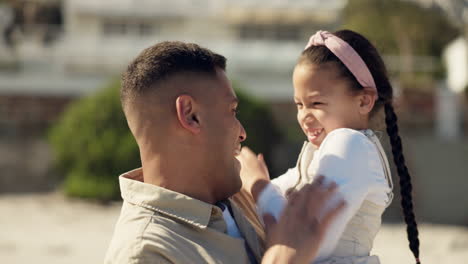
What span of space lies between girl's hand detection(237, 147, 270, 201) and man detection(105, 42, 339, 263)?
127 millimetres

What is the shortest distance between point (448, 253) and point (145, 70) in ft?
21.7

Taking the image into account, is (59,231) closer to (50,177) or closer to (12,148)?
(50,177)

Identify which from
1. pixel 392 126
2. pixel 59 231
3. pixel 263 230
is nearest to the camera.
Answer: pixel 263 230

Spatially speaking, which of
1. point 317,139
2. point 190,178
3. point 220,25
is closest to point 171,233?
point 190,178

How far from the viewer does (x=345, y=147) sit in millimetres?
1933

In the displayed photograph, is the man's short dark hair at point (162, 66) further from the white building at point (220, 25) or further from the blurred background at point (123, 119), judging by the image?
the white building at point (220, 25)

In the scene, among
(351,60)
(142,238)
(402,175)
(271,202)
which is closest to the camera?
(142,238)

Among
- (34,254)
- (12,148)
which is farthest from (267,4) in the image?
(34,254)

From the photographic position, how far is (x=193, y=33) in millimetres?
19234

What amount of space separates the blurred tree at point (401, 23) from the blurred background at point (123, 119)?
5cm

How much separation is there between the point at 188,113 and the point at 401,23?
1994cm

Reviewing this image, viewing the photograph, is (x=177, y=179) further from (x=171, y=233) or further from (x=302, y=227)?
(x=302, y=227)

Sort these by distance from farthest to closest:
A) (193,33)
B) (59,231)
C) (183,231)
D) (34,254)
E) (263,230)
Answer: (193,33) → (59,231) → (34,254) → (263,230) → (183,231)

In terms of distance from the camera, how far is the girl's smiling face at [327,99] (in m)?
2.11
